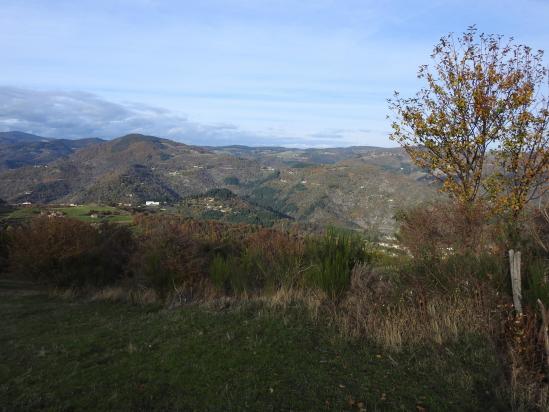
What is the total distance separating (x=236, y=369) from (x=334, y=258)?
3533 mm

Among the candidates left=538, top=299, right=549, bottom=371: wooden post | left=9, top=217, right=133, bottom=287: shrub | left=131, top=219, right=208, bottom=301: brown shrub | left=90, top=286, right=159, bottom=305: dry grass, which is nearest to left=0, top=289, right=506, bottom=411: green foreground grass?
left=538, top=299, right=549, bottom=371: wooden post

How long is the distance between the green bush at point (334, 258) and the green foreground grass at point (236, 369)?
96cm

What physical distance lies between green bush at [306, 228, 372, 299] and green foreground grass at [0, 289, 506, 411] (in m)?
0.96

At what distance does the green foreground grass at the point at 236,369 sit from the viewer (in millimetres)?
4273

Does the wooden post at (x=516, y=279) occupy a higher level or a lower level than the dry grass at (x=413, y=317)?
higher

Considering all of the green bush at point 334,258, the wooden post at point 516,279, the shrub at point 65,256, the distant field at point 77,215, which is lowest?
the distant field at point 77,215

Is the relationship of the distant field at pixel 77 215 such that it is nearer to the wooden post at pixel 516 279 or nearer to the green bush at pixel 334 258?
the green bush at pixel 334 258

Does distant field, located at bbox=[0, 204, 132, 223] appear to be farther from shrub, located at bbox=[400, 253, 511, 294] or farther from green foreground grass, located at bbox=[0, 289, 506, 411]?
shrub, located at bbox=[400, 253, 511, 294]

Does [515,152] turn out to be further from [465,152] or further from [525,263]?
[525,263]

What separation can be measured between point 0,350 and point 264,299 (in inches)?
165

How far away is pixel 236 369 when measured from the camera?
4.96m

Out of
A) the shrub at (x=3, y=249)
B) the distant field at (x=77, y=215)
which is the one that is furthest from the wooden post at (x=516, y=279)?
the distant field at (x=77, y=215)

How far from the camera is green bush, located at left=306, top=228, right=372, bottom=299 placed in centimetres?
764

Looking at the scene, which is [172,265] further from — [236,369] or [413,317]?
[413,317]
